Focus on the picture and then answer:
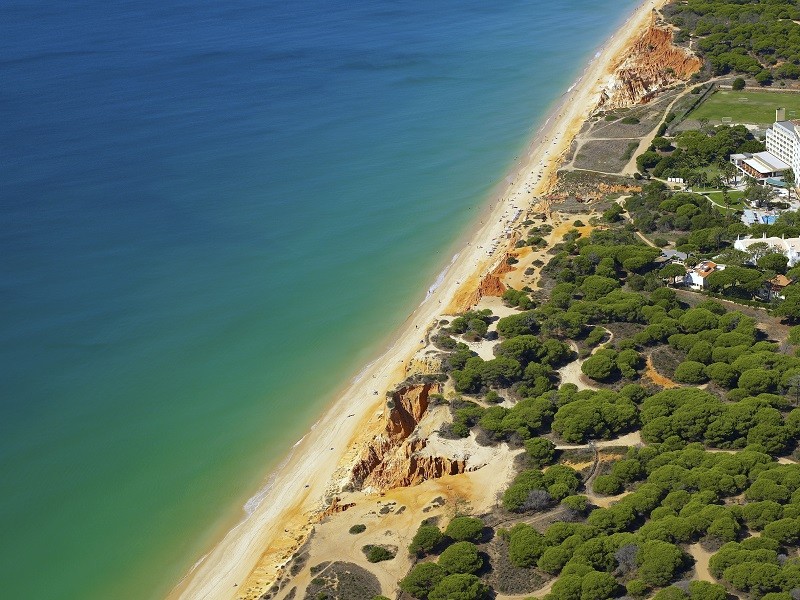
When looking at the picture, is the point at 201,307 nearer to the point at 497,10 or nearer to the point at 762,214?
the point at 762,214

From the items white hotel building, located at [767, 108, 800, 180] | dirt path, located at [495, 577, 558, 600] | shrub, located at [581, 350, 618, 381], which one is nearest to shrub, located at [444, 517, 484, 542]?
dirt path, located at [495, 577, 558, 600]

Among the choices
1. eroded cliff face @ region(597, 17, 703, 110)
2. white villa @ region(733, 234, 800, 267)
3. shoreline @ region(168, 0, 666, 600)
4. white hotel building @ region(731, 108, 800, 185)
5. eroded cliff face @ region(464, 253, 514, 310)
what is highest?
eroded cliff face @ region(597, 17, 703, 110)

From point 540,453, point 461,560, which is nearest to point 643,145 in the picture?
point 540,453

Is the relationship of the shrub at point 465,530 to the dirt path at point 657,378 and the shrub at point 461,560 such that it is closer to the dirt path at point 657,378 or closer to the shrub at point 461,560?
the shrub at point 461,560

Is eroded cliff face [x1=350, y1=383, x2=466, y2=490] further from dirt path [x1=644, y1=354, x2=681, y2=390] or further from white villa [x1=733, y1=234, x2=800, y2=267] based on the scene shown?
white villa [x1=733, y1=234, x2=800, y2=267]

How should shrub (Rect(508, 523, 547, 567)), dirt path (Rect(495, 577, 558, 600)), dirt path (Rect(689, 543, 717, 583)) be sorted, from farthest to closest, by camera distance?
shrub (Rect(508, 523, 547, 567))
dirt path (Rect(495, 577, 558, 600))
dirt path (Rect(689, 543, 717, 583))

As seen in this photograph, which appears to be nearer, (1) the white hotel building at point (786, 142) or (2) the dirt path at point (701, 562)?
(2) the dirt path at point (701, 562)

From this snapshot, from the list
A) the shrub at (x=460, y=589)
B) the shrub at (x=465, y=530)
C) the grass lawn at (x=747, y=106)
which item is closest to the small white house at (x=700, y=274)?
the shrub at (x=465, y=530)
